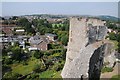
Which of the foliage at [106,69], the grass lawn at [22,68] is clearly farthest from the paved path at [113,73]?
the grass lawn at [22,68]

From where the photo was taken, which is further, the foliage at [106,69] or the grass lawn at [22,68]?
the grass lawn at [22,68]

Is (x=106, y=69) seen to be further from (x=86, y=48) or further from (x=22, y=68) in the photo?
(x=22, y=68)

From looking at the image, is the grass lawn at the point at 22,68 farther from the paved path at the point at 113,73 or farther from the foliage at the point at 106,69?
the foliage at the point at 106,69

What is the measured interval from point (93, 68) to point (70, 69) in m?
0.63

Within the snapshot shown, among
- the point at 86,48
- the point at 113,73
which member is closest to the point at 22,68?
the point at 113,73

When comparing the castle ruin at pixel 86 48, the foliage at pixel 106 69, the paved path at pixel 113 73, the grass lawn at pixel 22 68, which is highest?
the castle ruin at pixel 86 48

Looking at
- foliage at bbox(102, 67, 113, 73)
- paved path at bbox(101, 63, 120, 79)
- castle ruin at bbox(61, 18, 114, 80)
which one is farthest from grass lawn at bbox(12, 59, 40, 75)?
castle ruin at bbox(61, 18, 114, 80)

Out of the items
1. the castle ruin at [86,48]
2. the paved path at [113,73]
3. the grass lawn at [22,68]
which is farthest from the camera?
the grass lawn at [22,68]

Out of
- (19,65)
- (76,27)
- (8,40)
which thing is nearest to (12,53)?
(19,65)

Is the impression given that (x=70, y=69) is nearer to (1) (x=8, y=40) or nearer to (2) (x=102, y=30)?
(2) (x=102, y=30)

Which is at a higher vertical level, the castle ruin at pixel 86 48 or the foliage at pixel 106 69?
the castle ruin at pixel 86 48

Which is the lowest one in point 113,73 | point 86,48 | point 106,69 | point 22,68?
point 22,68

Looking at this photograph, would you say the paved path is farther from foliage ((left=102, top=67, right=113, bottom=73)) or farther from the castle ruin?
the castle ruin

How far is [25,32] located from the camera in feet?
138
